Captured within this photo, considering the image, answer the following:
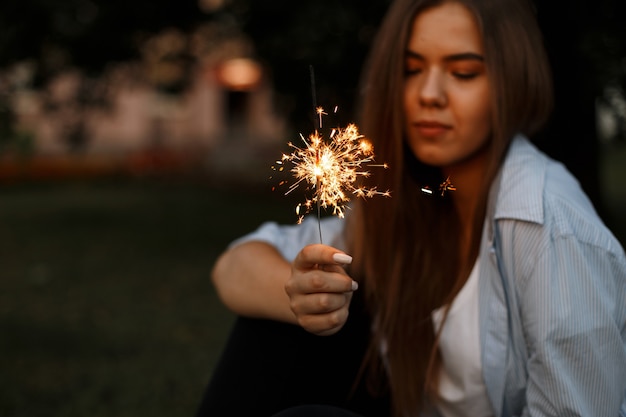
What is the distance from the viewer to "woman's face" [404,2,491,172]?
6.06ft

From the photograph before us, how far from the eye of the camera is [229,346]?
2.08 meters

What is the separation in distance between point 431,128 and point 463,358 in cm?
62

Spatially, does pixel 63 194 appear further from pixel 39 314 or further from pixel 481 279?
pixel 481 279

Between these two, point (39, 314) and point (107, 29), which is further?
point (107, 29)

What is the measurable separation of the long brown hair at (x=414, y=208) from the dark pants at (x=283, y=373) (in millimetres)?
79

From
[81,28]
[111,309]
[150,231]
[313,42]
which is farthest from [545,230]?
[150,231]

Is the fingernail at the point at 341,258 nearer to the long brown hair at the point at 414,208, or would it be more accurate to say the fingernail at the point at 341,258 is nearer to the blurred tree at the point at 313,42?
the long brown hair at the point at 414,208

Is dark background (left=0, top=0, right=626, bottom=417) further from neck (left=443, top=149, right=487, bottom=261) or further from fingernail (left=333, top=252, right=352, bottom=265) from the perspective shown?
fingernail (left=333, top=252, right=352, bottom=265)

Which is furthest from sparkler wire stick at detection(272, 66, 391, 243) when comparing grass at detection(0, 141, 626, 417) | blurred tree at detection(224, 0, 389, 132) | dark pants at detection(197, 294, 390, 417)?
blurred tree at detection(224, 0, 389, 132)

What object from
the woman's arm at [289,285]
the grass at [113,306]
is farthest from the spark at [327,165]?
the grass at [113,306]

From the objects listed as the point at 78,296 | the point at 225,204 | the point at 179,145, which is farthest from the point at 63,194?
the point at 78,296

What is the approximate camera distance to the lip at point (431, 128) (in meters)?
1.87

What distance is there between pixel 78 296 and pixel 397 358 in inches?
184

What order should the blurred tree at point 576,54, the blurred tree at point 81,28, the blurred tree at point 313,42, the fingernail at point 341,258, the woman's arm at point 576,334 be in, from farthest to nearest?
1. the blurred tree at point 81,28
2. the blurred tree at point 313,42
3. the blurred tree at point 576,54
4. the woman's arm at point 576,334
5. the fingernail at point 341,258
